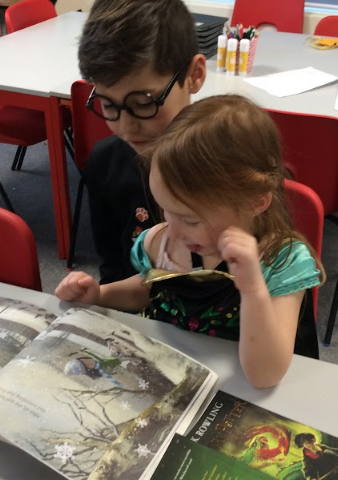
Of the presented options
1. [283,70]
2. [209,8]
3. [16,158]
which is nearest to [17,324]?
[283,70]

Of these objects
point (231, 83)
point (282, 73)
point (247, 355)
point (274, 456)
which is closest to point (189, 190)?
point (247, 355)

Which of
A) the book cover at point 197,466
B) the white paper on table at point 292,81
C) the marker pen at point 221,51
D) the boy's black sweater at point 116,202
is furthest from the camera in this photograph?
the marker pen at point 221,51

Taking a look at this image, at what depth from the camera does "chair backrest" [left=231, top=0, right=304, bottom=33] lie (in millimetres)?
3068

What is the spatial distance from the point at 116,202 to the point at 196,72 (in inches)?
16.4

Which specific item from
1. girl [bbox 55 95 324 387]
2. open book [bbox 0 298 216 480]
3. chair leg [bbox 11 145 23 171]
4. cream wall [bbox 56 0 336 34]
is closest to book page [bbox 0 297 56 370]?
open book [bbox 0 298 216 480]

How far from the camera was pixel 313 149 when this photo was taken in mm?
1528

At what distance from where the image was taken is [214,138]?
28.9 inches

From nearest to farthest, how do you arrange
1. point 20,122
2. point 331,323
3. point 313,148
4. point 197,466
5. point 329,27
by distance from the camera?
1. point 197,466
2. point 313,148
3. point 331,323
4. point 20,122
5. point 329,27

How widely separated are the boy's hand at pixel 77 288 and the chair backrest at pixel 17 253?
114 mm

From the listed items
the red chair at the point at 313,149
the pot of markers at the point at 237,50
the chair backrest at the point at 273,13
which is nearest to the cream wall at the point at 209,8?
the chair backrest at the point at 273,13

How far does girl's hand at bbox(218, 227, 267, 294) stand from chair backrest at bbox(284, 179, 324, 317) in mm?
266

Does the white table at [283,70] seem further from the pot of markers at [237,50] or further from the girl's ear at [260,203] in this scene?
the girl's ear at [260,203]

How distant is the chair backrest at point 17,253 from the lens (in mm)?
1001

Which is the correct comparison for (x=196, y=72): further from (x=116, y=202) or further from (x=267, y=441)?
(x=267, y=441)
